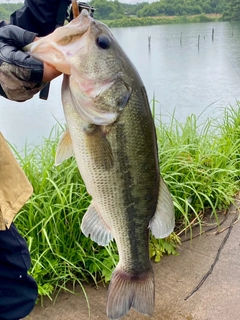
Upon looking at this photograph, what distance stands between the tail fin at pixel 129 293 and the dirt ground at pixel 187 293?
0.92 m

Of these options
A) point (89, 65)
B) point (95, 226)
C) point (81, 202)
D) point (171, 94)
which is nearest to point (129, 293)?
point (95, 226)

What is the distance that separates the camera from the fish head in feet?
4.40

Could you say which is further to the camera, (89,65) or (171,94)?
(171,94)

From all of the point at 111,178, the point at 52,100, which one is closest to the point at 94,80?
the point at 111,178

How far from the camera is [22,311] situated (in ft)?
6.39

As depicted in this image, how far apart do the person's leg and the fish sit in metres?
0.41

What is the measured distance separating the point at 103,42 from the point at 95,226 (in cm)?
71

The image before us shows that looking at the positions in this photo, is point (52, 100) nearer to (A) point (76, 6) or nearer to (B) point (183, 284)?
(B) point (183, 284)

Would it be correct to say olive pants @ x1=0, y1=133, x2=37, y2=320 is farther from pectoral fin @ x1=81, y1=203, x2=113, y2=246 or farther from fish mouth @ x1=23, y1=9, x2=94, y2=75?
fish mouth @ x1=23, y1=9, x2=94, y2=75

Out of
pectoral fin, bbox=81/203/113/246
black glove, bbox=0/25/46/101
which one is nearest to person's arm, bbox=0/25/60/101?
black glove, bbox=0/25/46/101

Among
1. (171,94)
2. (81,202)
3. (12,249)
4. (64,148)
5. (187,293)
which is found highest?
(64,148)

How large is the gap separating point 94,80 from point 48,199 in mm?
1854

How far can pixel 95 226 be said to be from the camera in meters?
1.67

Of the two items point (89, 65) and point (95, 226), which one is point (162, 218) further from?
point (89, 65)
